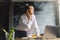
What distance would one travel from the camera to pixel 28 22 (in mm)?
2465

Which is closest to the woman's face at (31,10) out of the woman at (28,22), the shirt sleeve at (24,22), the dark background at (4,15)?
the woman at (28,22)

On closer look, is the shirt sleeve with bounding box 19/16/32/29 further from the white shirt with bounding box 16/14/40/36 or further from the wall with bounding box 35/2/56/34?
the wall with bounding box 35/2/56/34

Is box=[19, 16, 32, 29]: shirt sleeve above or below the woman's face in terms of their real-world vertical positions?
below

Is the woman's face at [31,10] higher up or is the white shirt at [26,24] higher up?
the woman's face at [31,10]

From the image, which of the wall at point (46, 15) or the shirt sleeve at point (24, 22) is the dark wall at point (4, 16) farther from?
the wall at point (46, 15)

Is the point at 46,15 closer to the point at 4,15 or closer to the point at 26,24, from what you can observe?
the point at 26,24

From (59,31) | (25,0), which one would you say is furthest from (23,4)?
(59,31)

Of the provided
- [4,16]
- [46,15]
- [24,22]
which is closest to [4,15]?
Answer: [4,16]

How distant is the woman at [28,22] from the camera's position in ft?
8.02

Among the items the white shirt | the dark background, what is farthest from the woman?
the dark background

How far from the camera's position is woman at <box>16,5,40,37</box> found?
2.45m

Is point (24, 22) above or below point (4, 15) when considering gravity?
below

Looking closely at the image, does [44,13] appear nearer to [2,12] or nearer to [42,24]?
[42,24]

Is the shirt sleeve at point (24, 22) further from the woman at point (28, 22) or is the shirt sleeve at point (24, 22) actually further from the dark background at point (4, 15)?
the dark background at point (4, 15)
